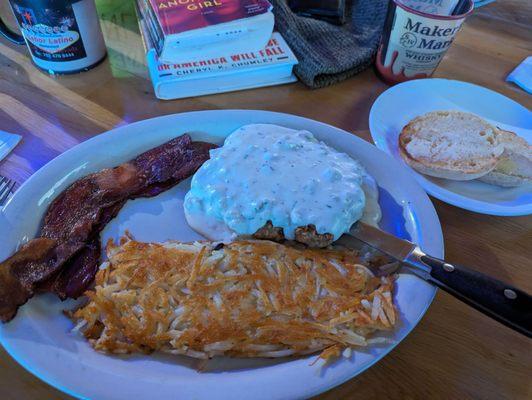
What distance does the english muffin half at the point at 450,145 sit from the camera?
1262 millimetres

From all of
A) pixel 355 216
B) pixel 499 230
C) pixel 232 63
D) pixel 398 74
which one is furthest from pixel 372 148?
pixel 232 63

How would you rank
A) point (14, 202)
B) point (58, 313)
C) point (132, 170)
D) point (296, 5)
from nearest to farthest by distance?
point (58, 313)
point (14, 202)
point (132, 170)
point (296, 5)

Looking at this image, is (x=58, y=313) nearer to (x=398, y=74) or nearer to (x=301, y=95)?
(x=301, y=95)

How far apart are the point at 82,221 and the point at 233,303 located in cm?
46

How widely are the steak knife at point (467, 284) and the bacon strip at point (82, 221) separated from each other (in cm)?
60

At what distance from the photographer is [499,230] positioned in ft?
4.08

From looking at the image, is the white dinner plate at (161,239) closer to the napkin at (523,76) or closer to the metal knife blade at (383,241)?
the metal knife blade at (383,241)

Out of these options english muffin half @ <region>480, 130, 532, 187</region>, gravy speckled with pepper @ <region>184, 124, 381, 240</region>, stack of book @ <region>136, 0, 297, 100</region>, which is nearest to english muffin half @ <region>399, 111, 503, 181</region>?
english muffin half @ <region>480, 130, 532, 187</region>

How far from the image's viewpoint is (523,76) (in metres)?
1.78

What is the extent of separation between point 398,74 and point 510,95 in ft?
1.58

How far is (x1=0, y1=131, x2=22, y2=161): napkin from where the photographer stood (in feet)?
4.38

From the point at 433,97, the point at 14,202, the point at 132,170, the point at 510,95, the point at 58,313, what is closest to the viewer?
the point at 58,313

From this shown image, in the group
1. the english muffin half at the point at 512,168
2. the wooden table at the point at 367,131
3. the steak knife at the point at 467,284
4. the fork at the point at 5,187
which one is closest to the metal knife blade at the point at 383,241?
the steak knife at the point at 467,284

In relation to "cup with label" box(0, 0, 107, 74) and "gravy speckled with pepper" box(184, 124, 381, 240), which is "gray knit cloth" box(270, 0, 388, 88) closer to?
"gravy speckled with pepper" box(184, 124, 381, 240)
